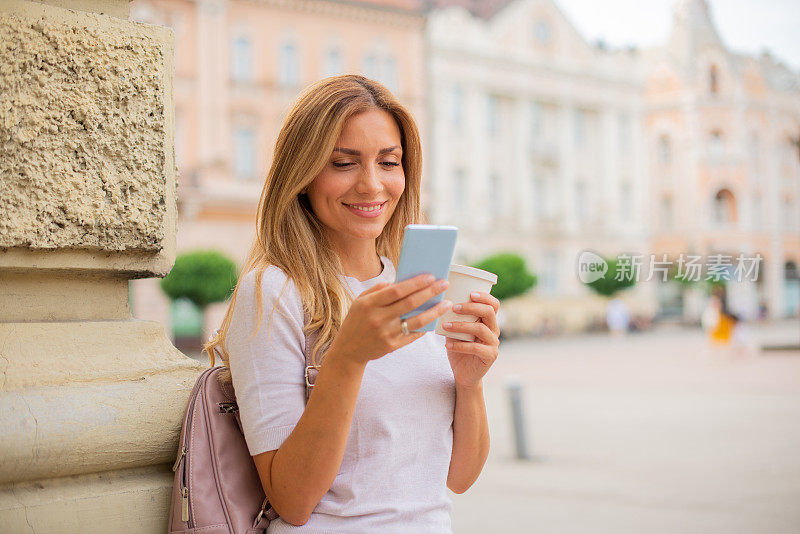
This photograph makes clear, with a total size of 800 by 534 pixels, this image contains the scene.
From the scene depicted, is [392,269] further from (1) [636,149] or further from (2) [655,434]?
(1) [636,149]

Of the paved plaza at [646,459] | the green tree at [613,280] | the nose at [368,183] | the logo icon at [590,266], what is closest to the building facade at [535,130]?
the logo icon at [590,266]

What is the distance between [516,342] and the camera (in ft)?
98.4

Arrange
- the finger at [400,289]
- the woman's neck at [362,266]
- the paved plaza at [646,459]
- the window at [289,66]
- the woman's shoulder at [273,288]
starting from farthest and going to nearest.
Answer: the window at [289,66] → the paved plaza at [646,459] → the woman's neck at [362,266] → the woman's shoulder at [273,288] → the finger at [400,289]

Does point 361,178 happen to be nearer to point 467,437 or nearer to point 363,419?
point 363,419

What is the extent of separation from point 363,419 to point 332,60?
28149 millimetres

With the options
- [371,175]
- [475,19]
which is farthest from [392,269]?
[475,19]

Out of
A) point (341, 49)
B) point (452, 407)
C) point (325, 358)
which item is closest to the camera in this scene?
point (325, 358)

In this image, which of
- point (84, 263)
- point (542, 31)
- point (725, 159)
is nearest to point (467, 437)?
point (84, 263)

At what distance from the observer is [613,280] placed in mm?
34500

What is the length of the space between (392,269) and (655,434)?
729 centimetres

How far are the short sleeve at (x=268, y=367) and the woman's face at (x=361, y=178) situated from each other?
0.26m

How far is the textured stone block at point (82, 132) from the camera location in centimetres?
167

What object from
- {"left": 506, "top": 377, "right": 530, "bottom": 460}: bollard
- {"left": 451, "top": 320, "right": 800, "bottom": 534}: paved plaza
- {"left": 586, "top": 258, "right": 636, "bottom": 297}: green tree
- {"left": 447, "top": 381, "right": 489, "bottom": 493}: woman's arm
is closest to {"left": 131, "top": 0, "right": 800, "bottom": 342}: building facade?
{"left": 586, "top": 258, "right": 636, "bottom": 297}: green tree

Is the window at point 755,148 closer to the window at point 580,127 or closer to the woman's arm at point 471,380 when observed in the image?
the window at point 580,127
